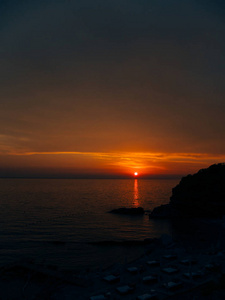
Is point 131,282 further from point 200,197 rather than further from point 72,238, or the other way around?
point 200,197

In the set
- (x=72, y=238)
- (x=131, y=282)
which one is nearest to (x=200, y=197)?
(x=72, y=238)

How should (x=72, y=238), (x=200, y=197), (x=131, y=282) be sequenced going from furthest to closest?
1. (x=200, y=197)
2. (x=72, y=238)
3. (x=131, y=282)

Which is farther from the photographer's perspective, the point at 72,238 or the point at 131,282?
the point at 72,238

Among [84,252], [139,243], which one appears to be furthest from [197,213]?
[84,252]

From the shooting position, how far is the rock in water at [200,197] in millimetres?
93500

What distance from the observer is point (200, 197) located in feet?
318

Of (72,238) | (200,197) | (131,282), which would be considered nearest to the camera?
(131,282)

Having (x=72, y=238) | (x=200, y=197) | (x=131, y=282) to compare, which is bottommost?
(x=72, y=238)

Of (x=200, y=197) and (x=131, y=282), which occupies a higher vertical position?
(x=200, y=197)

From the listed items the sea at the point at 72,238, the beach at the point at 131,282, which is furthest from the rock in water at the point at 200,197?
the beach at the point at 131,282

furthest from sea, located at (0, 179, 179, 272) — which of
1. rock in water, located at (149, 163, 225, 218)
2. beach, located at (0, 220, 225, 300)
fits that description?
rock in water, located at (149, 163, 225, 218)

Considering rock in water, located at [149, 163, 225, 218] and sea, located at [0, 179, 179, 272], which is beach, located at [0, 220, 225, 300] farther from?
rock in water, located at [149, 163, 225, 218]

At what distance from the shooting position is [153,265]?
32.9 metres

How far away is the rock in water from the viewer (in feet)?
307
